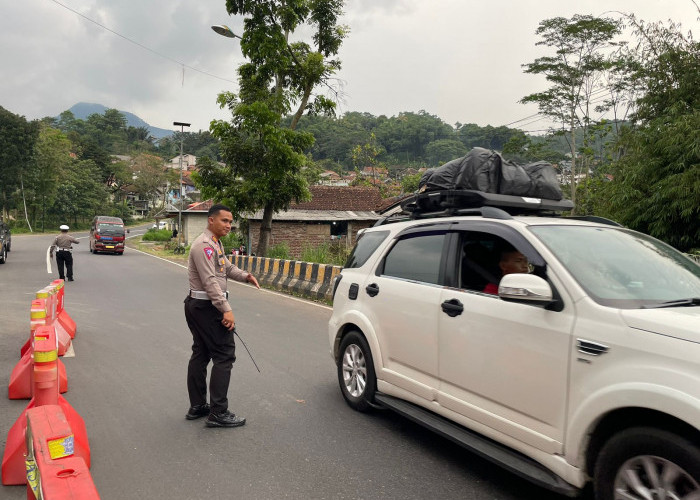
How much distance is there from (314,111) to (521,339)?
2042 centimetres

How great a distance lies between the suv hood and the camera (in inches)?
102

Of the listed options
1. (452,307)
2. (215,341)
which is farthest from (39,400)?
(452,307)

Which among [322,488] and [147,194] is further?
[147,194]

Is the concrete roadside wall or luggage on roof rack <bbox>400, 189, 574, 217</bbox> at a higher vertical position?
luggage on roof rack <bbox>400, 189, 574, 217</bbox>

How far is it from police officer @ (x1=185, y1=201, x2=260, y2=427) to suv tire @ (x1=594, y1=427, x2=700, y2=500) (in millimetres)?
2910

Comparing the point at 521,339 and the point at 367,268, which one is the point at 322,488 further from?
the point at 367,268

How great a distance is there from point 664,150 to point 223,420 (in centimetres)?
1083

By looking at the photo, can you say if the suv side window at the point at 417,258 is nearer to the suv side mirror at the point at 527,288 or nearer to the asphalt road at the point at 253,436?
the suv side mirror at the point at 527,288

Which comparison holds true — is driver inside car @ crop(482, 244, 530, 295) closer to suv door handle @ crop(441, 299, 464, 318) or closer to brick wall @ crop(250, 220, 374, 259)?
suv door handle @ crop(441, 299, 464, 318)

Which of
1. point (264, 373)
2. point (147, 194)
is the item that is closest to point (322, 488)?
point (264, 373)

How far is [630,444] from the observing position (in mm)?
2701

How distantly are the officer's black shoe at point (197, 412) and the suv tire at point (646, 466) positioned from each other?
10.9 feet

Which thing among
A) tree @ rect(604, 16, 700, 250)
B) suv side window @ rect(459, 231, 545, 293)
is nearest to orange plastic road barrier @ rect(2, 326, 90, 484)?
suv side window @ rect(459, 231, 545, 293)

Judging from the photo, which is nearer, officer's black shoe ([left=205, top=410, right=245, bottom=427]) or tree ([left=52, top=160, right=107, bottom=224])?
officer's black shoe ([left=205, top=410, right=245, bottom=427])
